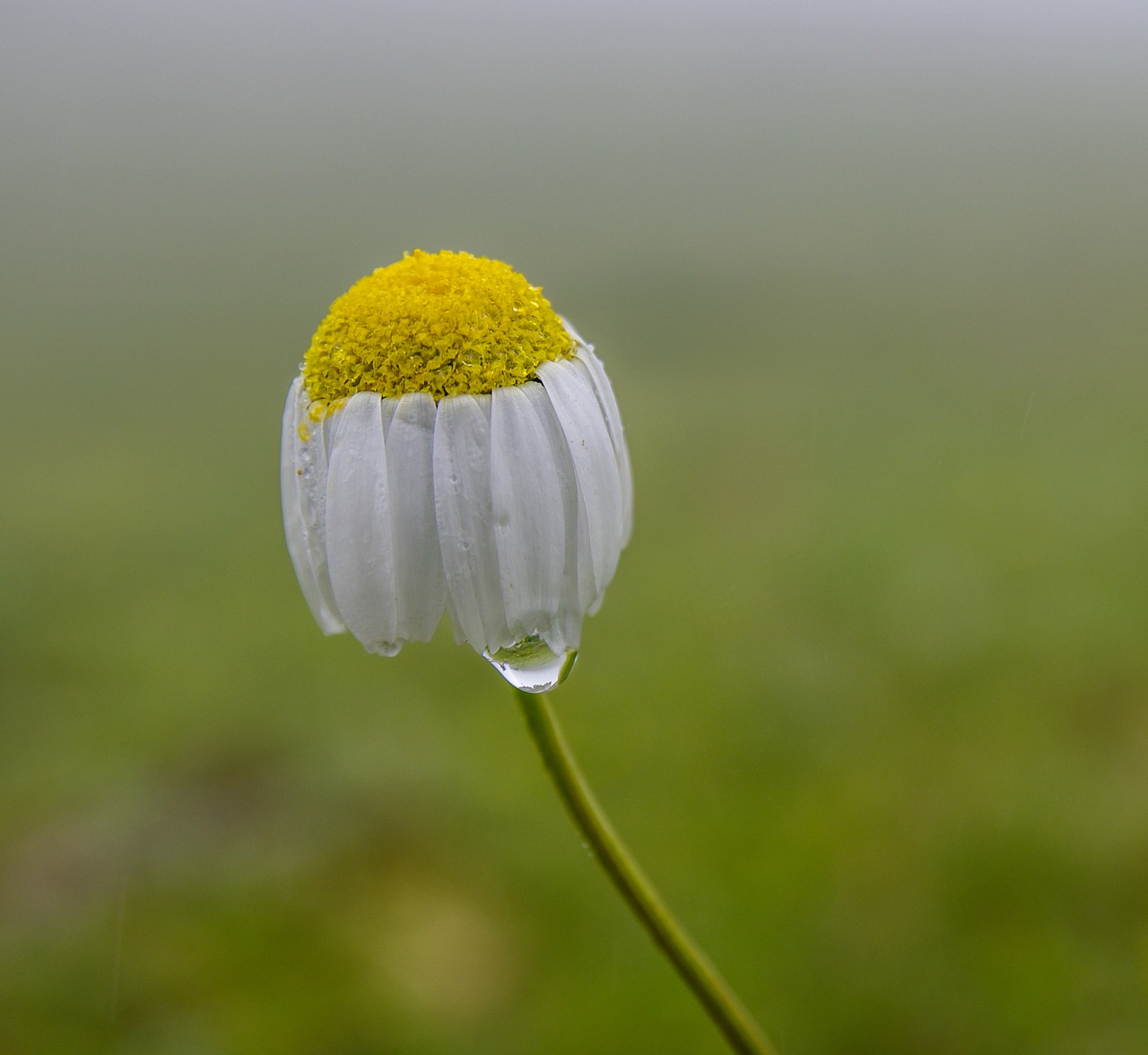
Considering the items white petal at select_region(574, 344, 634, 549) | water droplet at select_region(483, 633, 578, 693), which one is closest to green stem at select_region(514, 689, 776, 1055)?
water droplet at select_region(483, 633, 578, 693)

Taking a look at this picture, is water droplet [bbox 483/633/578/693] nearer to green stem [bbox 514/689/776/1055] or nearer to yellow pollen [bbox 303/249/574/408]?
green stem [bbox 514/689/776/1055]

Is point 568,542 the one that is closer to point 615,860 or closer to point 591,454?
point 591,454

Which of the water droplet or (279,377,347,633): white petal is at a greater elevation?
(279,377,347,633): white petal

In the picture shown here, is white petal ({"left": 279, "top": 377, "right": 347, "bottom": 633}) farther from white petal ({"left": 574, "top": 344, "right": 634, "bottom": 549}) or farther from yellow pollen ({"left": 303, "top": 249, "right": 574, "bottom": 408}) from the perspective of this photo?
white petal ({"left": 574, "top": 344, "right": 634, "bottom": 549})

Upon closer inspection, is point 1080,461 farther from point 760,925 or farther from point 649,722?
point 760,925

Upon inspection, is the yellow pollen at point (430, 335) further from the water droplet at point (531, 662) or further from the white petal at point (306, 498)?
the water droplet at point (531, 662)

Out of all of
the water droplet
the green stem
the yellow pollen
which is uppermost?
the yellow pollen

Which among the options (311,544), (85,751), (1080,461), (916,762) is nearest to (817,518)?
(1080,461)
